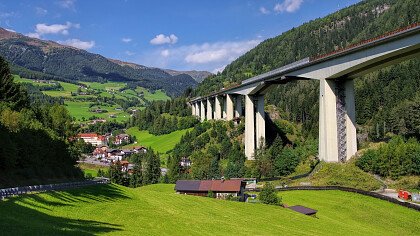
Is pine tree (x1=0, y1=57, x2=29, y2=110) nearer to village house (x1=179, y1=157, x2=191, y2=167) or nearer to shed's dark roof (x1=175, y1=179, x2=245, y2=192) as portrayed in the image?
shed's dark roof (x1=175, y1=179, x2=245, y2=192)

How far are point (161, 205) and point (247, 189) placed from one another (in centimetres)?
3198

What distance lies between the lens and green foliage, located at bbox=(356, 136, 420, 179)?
63.6 m

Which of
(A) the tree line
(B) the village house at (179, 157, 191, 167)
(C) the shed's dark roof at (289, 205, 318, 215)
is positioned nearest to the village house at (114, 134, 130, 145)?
(B) the village house at (179, 157, 191, 167)

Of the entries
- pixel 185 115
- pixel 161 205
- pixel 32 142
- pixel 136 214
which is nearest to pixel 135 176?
pixel 32 142

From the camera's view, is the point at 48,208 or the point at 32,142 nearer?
the point at 48,208

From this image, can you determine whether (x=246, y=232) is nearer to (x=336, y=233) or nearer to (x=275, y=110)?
(x=336, y=233)

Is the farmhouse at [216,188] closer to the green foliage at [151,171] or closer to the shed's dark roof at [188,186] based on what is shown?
the shed's dark roof at [188,186]

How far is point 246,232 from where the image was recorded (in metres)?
32.5

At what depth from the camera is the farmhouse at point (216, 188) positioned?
62269 millimetres

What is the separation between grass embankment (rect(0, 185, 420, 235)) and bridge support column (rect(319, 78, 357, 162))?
11811mm

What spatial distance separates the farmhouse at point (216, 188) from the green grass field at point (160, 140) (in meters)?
69.2

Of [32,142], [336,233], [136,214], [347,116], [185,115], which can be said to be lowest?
[336,233]

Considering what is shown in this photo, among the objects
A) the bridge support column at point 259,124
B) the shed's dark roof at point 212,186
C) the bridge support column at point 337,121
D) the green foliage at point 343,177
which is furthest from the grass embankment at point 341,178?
the bridge support column at point 259,124

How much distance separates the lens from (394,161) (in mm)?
64250
